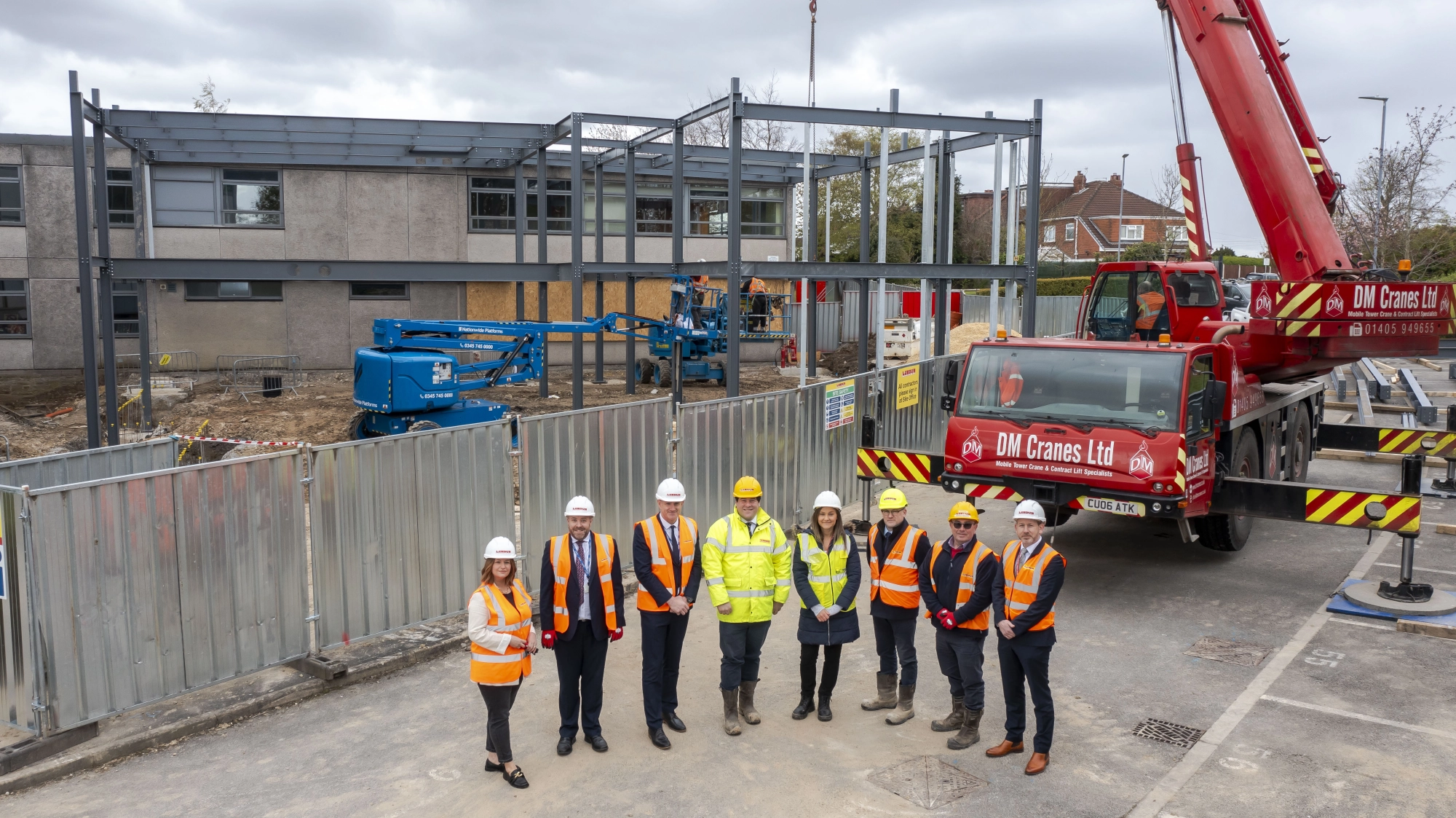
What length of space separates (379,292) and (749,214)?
11.7 metres

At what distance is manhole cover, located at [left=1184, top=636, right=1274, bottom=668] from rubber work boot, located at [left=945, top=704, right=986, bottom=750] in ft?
8.63

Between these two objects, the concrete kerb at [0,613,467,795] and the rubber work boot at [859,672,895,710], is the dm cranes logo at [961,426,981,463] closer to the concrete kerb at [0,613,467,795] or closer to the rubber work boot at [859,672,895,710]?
the rubber work boot at [859,672,895,710]

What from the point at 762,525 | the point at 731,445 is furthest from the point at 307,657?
the point at 731,445

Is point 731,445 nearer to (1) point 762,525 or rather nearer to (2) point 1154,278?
(1) point 762,525

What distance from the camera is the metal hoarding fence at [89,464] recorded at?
26.1ft

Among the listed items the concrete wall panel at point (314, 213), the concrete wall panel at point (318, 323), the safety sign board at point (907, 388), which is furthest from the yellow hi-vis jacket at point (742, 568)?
the concrete wall panel at point (314, 213)

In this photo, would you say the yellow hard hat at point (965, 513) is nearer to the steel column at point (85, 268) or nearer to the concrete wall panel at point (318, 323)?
the steel column at point (85, 268)

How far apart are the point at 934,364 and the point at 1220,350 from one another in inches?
243

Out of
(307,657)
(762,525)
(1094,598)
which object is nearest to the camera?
(762,525)

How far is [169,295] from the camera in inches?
1131

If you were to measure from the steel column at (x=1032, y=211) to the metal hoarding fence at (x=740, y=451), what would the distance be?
20.8 ft

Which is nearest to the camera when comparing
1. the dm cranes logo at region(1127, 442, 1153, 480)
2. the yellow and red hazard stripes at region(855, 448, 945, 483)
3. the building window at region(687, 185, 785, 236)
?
the dm cranes logo at region(1127, 442, 1153, 480)

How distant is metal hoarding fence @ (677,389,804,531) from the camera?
36.4ft

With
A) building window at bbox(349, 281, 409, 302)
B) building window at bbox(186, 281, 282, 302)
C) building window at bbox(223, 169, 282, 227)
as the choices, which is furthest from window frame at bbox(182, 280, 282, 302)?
building window at bbox(349, 281, 409, 302)
